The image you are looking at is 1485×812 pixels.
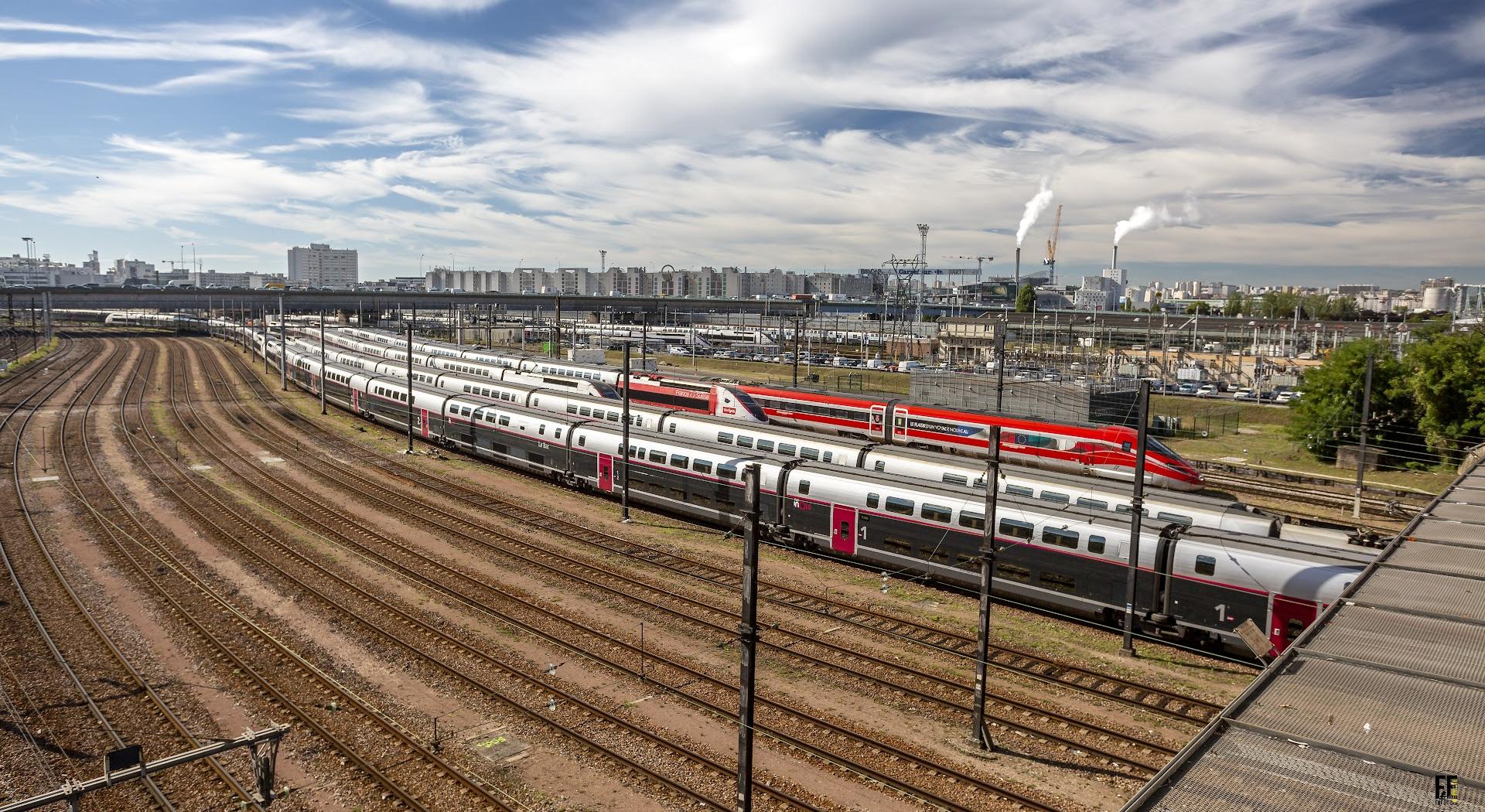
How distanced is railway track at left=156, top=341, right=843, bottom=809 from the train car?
58.6 ft

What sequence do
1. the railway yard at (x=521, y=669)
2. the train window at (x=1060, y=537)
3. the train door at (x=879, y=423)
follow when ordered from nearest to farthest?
the railway yard at (x=521, y=669)
the train window at (x=1060, y=537)
the train door at (x=879, y=423)

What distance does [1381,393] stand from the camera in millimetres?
42594

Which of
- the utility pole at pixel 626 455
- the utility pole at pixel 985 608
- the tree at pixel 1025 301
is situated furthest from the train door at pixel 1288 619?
the tree at pixel 1025 301

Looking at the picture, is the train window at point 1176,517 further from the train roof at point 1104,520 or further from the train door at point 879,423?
the train door at point 879,423

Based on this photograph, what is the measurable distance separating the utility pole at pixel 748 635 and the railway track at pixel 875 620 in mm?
5458

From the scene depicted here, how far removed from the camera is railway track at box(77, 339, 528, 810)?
45.6 ft

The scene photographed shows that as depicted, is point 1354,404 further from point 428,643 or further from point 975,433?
point 428,643

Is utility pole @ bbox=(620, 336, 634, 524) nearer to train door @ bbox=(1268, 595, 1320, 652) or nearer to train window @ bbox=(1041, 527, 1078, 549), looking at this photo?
train window @ bbox=(1041, 527, 1078, 549)

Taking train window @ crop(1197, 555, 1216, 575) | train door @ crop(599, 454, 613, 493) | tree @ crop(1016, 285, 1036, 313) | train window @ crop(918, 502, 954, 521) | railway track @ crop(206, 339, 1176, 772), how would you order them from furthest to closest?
tree @ crop(1016, 285, 1036, 313)
train door @ crop(599, 454, 613, 493)
train window @ crop(918, 502, 954, 521)
train window @ crop(1197, 555, 1216, 575)
railway track @ crop(206, 339, 1176, 772)

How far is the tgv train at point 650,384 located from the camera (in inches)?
1768

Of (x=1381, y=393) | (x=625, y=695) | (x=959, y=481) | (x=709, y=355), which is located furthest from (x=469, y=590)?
(x=709, y=355)

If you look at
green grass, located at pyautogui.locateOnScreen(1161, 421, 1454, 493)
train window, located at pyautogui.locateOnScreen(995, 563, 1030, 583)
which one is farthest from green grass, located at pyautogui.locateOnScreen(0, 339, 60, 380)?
green grass, located at pyautogui.locateOnScreen(1161, 421, 1454, 493)

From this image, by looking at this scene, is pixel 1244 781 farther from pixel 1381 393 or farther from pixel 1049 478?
pixel 1381 393

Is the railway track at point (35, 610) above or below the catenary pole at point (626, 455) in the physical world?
below
